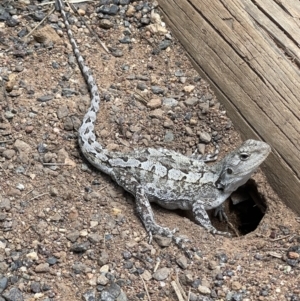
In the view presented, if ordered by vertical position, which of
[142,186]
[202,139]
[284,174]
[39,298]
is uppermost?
[284,174]

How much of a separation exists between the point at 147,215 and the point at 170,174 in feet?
2.00

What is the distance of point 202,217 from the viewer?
257 inches

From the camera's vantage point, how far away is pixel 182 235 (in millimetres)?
6070

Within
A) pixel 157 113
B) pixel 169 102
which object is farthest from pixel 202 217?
pixel 169 102

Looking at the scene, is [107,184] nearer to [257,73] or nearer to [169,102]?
[169,102]

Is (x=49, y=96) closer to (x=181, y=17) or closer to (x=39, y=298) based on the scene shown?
(x=181, y=17)

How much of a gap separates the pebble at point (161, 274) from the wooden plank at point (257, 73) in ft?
5.06

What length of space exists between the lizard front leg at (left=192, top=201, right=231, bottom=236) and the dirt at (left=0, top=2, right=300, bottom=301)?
0.52 feet

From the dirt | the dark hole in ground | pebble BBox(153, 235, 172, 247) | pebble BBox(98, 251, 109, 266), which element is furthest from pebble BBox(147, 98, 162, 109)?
pebble BBox(98, 251, 109, 266)

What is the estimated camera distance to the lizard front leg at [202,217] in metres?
6.39

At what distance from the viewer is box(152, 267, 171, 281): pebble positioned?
5.56 metres

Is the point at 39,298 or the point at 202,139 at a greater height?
the point at 202,139

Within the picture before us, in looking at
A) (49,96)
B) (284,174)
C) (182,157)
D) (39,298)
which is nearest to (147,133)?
(182,157)

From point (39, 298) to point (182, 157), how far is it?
220cm
